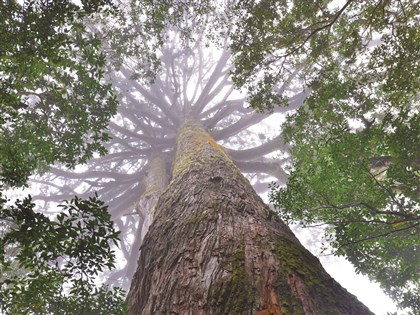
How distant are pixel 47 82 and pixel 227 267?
3.83m

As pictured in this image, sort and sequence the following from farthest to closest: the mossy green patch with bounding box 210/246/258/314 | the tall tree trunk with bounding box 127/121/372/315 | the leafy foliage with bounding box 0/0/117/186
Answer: the leafy foliage with bounding box 0/0/117/186 → the tall tree trunk with bounding box 127/121/372/315 → the mossy green patch with bounding box 210/246/258/314

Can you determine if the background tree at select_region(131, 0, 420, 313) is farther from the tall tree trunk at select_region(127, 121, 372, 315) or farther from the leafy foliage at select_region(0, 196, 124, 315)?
the leafy foliage at select_region(0, 196, 124, 315)

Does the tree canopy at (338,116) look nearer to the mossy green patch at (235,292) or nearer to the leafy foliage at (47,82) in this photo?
the leafy foliage at (47,82)

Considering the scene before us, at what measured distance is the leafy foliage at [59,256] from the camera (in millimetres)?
2098

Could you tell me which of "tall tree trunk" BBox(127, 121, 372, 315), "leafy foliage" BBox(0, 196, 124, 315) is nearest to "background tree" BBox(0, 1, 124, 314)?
"leafy foliage" BBox(0, 196, 124, 315)

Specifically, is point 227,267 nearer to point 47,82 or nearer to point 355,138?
point 355,138

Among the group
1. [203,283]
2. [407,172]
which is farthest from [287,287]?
[407,172]

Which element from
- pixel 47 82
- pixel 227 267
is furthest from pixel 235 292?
pixel 47 82

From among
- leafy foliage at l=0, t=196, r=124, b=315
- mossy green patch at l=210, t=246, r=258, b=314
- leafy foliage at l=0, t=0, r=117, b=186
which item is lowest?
mossy green patch at l=210, t=246, r=258, b=314

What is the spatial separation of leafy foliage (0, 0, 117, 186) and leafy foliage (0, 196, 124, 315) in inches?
24.2

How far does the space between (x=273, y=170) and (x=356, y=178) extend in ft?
30.1

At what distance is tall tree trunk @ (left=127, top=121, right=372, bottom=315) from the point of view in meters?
1.99

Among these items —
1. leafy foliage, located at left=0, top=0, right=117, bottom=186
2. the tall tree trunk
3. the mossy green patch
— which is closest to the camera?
the mossy green patch

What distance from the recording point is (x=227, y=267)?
228 cm
